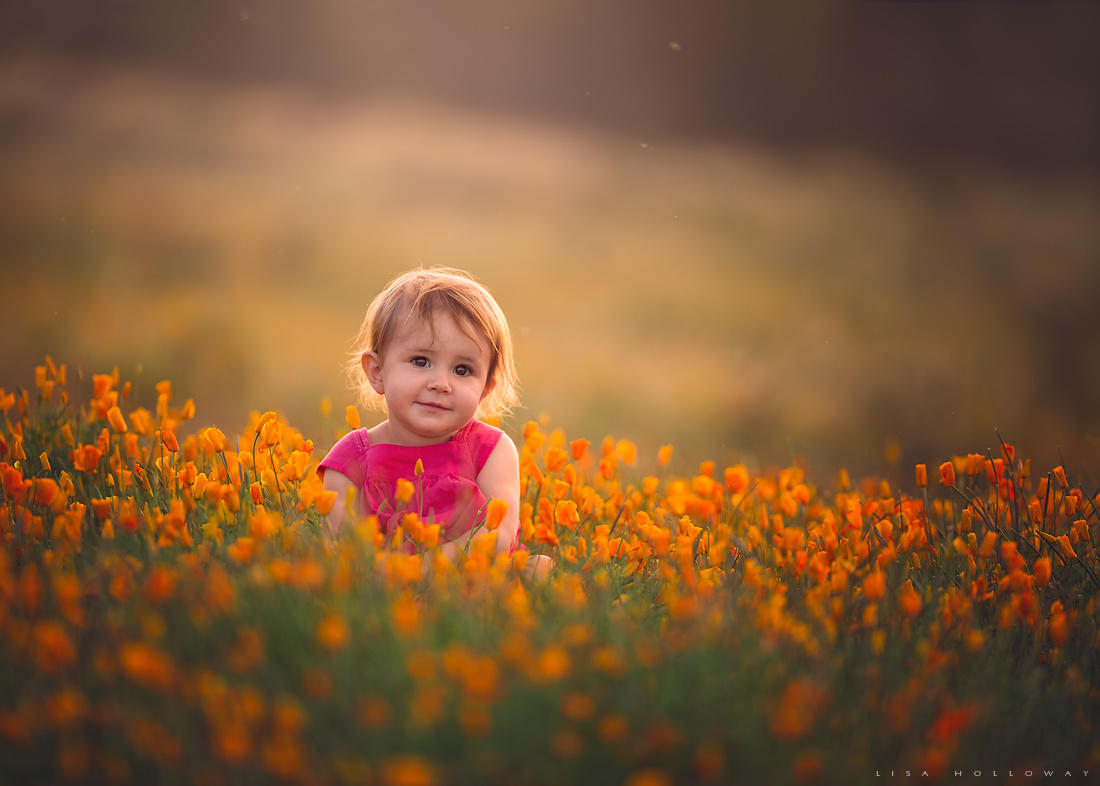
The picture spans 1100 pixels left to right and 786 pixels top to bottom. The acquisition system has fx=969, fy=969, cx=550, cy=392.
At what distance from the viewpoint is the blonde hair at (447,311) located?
322cm

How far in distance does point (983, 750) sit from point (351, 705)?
4.70 feet

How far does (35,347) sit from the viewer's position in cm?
592

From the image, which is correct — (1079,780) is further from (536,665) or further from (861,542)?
(536,665)

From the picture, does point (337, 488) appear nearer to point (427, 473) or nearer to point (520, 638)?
point (427, 473)

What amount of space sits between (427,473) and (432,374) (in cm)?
37

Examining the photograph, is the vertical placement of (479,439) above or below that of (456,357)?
below

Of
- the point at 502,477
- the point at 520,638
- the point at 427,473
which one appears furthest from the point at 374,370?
the point at 520,638

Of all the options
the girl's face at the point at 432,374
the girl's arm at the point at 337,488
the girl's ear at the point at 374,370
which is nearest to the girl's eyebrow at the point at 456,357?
the girl's face at the point at 432,374

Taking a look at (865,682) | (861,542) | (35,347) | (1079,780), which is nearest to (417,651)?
(865,682)

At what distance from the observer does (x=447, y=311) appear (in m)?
3.21

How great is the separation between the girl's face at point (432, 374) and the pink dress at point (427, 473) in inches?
5.3

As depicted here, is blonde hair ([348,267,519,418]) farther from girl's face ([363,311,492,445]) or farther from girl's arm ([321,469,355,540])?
girl's arm ([321,469,355,540])

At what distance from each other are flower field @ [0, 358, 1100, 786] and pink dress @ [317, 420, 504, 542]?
0.11 m

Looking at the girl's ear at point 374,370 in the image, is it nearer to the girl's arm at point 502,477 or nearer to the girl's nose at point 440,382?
the girl's nose at point 440,382
